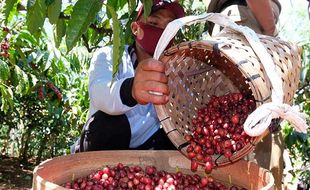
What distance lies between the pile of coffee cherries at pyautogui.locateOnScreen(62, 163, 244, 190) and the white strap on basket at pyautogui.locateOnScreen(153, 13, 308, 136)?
0.29 metres

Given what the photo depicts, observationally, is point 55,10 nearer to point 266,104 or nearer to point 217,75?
point 266,104

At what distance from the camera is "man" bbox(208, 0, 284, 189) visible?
5.05 feet

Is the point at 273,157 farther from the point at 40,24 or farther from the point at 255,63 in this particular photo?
the point at 40,24

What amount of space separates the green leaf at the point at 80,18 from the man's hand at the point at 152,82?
0.30m

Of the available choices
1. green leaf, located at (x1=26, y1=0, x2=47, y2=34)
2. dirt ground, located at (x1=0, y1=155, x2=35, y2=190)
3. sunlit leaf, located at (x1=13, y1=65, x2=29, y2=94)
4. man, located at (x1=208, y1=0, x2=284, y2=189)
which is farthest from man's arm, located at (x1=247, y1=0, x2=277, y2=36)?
dirt ground, located at (x1=0, y1=155, x2=35, y2=190)

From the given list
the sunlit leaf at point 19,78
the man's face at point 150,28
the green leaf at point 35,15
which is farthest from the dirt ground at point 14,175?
the green leaf at point 35,15

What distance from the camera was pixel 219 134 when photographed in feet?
4.07

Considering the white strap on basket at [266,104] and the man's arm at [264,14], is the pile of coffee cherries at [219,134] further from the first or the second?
the man's arm at [264,14]

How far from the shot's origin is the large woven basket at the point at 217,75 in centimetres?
111

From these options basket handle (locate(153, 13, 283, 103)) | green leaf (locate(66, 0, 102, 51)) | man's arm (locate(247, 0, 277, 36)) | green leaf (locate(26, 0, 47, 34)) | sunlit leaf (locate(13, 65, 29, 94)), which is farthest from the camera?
sunlit leaf (locate(13, 65, 29, 94))

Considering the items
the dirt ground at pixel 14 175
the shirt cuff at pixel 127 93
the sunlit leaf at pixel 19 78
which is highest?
the shirt cuff at pixel 127 93

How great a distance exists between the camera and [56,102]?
4117 mm

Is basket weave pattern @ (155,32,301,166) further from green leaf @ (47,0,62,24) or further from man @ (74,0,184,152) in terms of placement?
green leaf @ (47,0,62,24)

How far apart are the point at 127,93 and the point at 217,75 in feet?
1.33
